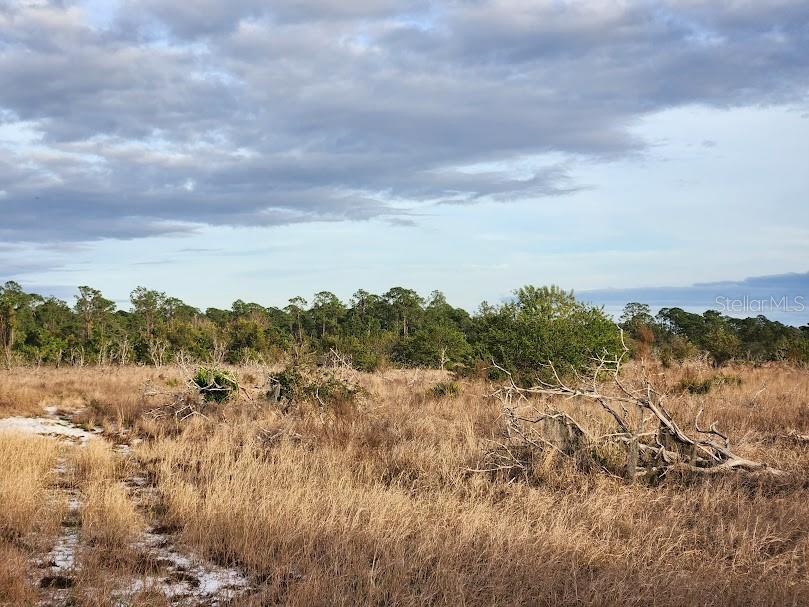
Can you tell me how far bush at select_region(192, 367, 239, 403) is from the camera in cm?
1605

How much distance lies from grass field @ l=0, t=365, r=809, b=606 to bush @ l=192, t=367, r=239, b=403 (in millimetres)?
4782

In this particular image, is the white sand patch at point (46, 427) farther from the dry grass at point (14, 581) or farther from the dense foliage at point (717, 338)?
the dense foliage at point (717, 338)

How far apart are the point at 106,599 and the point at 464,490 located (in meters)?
4.21

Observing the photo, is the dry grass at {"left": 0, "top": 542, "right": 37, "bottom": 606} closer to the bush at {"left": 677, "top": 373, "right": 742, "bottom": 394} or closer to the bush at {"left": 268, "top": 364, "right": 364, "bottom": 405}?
the bush at {"left": 268, "top": 364, "right": 364, "bottom": 405}

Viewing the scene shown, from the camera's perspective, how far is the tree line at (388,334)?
1780cm

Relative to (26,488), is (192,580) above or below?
below

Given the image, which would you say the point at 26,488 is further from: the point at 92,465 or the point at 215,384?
the point at 215,384

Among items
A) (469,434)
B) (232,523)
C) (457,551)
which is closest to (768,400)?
(469,434)

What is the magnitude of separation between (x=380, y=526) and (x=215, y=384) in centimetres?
1121

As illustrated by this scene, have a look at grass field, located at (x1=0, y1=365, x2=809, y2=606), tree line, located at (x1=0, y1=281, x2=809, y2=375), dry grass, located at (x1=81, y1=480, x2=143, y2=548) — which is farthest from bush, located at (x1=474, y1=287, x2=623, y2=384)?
dry grass, located at (x1=81, y1=480, x2=143, y2=548)

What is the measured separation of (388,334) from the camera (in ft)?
139

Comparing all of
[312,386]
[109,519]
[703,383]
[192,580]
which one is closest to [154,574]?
[192,580]

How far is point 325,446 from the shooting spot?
33.8ft

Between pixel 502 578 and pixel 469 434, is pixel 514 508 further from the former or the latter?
pixel 469 434
